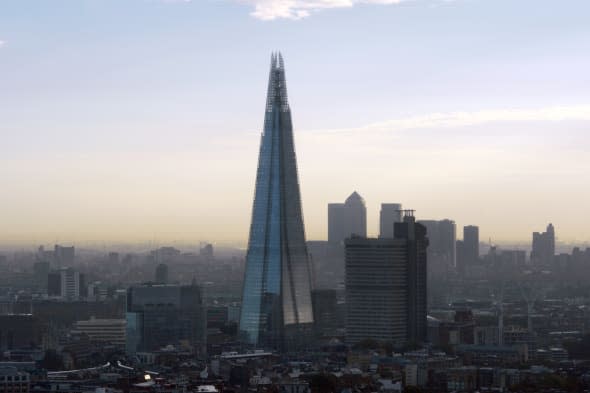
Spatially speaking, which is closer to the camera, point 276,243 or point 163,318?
point 276,243

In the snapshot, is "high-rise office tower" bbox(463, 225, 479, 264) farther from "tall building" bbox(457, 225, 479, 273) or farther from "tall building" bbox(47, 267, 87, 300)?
"tall building" bbox(47, 267, 87, 300)

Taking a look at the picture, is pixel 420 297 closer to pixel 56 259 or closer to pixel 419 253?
pixel 419 253

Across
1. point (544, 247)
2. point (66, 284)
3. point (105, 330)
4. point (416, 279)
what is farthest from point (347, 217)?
point (544, 247)

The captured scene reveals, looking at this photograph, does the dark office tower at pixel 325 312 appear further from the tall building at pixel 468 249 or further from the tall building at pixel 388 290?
the tall building at pixel 468 249

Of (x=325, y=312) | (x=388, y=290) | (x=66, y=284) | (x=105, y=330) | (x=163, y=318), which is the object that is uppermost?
(x=66, y=284)

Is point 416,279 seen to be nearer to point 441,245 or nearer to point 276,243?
point 276,243

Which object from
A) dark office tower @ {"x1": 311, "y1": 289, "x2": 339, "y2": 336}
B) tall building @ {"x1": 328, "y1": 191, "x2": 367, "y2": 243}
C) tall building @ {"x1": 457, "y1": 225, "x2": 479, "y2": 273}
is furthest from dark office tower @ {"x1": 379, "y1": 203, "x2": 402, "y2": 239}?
tall building @ {"x1": 457, "y1": 225, "x2": 479, "y2": 273}
